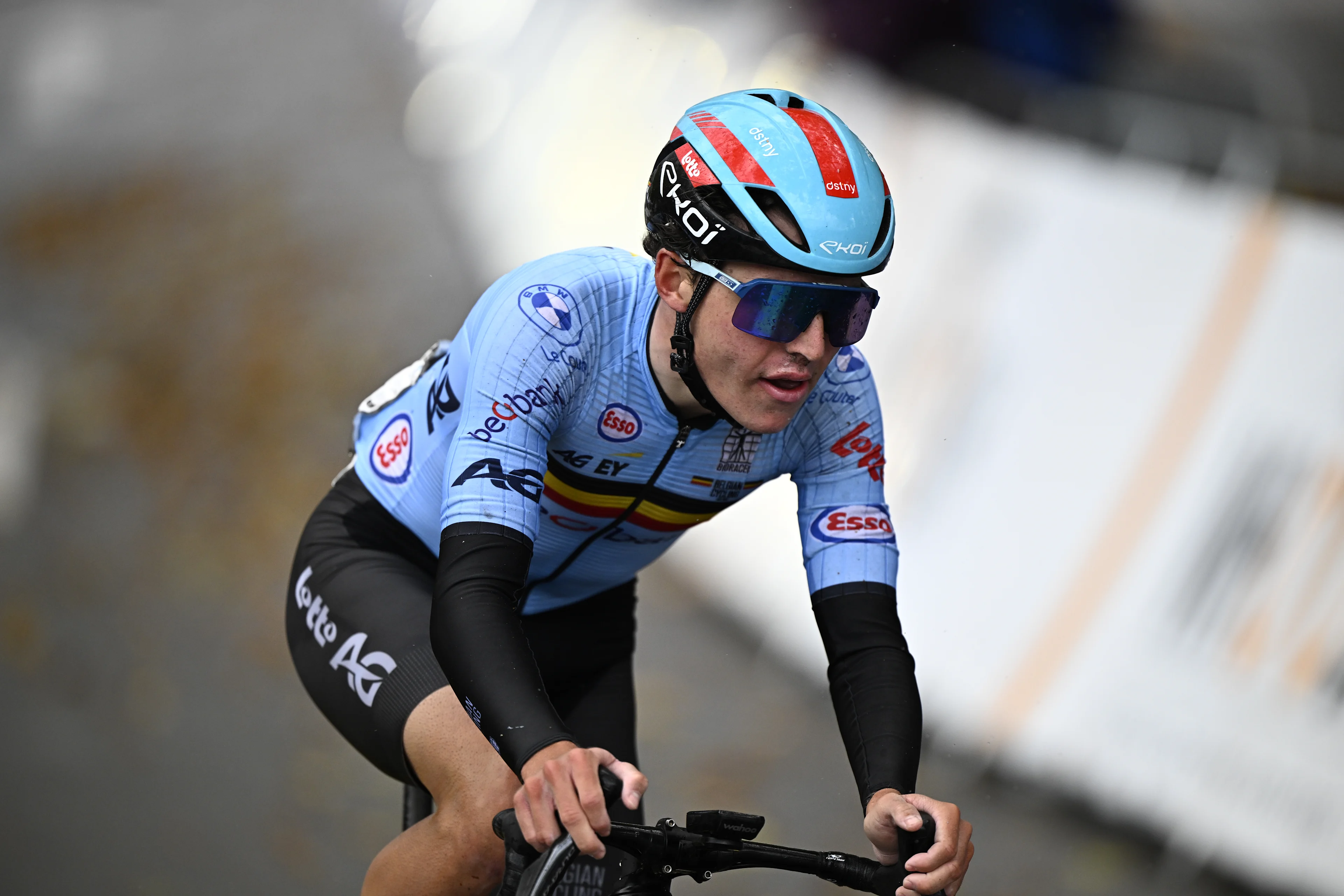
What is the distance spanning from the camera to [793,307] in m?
1.82

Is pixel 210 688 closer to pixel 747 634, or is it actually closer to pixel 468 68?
pixel 747 634

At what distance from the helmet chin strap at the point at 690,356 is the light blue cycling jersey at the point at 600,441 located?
0.14 metres

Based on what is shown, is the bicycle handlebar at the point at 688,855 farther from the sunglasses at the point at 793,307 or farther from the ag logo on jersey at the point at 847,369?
the ag logo on jersey at the point at 847,369

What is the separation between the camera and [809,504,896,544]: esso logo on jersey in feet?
7.01

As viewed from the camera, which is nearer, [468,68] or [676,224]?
[676,224]

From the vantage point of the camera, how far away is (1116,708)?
4273 millimetres

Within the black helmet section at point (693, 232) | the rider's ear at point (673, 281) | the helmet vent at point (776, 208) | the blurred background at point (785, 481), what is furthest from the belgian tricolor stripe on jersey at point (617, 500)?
the blurred background at point (785, 481)

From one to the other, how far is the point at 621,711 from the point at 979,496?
2.63 m

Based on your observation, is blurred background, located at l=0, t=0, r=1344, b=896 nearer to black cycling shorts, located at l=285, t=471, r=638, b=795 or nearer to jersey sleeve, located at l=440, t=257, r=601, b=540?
black cycling shorts, located at l=285, t=471, r=638, b=795

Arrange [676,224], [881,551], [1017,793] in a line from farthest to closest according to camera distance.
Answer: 1. [1017,793]
2. [881,551]
3. [676,224]

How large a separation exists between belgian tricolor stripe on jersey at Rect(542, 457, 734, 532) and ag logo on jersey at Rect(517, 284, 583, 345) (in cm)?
25

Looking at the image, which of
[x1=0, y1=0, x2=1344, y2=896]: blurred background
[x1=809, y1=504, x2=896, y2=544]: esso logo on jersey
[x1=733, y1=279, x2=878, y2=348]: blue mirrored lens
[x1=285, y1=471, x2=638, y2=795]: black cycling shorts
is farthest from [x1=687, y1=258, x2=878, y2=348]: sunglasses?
[x1=0, y1=0, x2=1344, y2=896]: blurred background

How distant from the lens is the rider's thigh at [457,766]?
6.06 ft

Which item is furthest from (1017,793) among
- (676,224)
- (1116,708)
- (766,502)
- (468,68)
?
(468,68)
